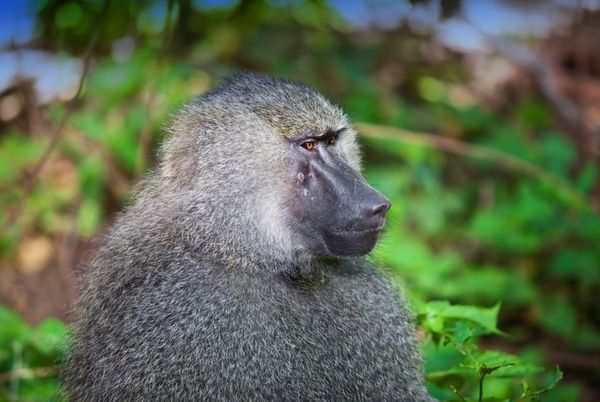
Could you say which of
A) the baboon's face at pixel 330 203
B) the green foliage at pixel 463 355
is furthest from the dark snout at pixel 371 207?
the green foliage at pixel 463 355

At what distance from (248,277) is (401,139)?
3112mm

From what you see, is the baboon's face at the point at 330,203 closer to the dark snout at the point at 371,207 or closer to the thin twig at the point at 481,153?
the dark snout at the point at 371,207

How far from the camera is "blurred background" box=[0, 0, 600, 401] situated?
5820 mm

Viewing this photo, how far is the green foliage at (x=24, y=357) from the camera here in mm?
3715

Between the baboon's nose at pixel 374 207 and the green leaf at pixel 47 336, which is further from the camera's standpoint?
the green leaf at pixel 47 336

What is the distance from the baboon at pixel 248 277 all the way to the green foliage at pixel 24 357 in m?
0.80

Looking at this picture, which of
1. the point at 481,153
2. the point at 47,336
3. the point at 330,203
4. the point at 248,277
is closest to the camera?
the point at 248,277

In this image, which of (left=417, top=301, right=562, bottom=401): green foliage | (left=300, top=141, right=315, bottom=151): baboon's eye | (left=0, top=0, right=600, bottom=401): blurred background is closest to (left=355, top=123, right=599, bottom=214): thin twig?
(left=0, top=0, right=600, bottom=401): blurred background

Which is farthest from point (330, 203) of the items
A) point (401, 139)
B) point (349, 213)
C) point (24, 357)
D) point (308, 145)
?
point (401, 139)

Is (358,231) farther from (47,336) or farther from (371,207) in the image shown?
(47,336)

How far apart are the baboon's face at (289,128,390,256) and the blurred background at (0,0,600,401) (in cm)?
205

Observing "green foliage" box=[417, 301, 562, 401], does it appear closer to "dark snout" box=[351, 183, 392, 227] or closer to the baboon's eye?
"dark snout" box=[351, 183, 392, 227]

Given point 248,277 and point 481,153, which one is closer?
point 248,277

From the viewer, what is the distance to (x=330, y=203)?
2910mm
